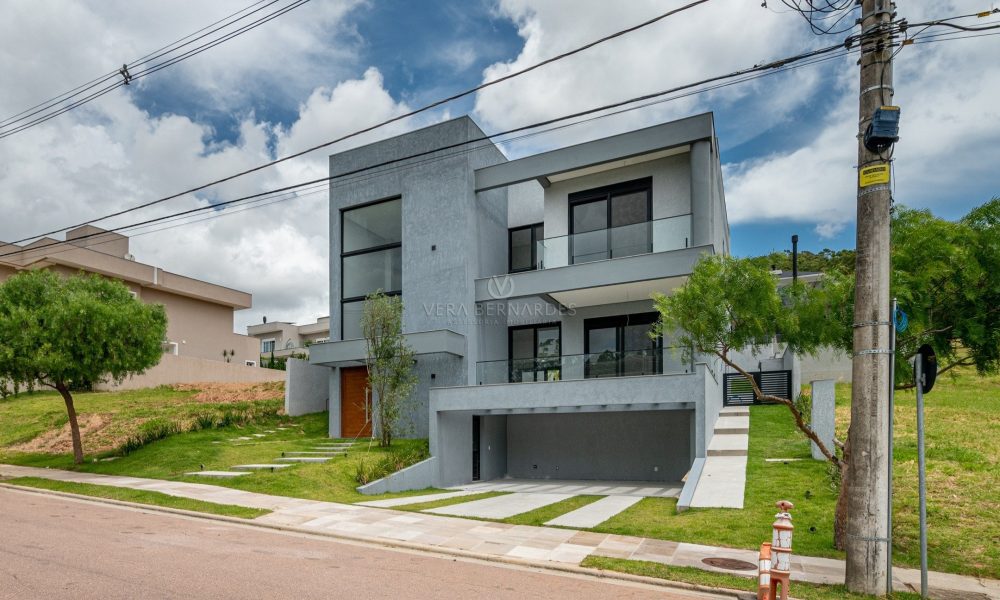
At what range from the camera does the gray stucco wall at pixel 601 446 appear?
66.3 ft

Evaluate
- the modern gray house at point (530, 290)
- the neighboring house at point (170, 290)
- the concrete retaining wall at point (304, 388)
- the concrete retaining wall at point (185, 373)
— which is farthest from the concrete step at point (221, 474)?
the neighboring house at point (170, 290)

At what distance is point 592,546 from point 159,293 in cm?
3774

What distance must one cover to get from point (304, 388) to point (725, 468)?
17.8 m

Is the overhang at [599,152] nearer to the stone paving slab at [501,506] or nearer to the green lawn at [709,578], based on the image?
the stone paving slab at [501,506]

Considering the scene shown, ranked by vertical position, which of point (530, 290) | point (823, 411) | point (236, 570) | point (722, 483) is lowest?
point (722, 483)

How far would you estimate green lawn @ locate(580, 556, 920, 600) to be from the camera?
7.48 m

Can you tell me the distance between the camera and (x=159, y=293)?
1594 inches

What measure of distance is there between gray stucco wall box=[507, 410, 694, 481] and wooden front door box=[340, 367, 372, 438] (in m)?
4.99

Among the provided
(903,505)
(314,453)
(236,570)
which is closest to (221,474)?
(314,453)

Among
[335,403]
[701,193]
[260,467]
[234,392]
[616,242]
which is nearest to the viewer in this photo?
[260,467]

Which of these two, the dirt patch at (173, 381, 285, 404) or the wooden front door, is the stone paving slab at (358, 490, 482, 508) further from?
the dirt patch at (173, 381, 285, 404)

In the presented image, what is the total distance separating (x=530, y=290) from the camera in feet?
65.6

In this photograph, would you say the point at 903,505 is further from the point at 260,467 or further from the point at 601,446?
the point at 260,467

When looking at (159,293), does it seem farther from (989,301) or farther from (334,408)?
(989,301)
